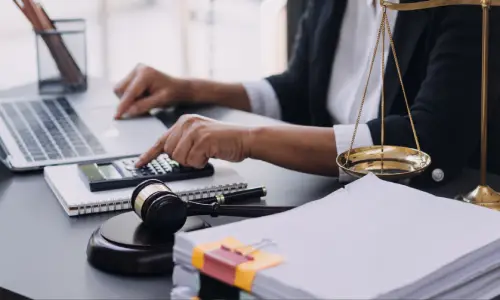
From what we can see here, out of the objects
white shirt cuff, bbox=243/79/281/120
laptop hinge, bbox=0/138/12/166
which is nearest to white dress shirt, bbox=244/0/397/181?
white shirt cuff, bbox=243/79/281/120

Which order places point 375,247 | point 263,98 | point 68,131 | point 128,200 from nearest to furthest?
point 375,247, point 128,200, point 68,131, point 263,98

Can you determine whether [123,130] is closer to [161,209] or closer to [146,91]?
[146,91]

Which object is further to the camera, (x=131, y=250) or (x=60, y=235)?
(x=60, y=235)

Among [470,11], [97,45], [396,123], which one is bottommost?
[97,45]

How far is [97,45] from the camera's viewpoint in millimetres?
3924

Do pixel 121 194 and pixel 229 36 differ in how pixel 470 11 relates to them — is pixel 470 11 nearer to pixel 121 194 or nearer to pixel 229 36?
pixel 121 194

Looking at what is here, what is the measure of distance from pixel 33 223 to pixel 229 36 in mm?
2914

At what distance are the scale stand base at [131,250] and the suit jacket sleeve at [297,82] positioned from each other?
1060mm

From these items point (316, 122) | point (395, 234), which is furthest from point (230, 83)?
point (395, 234)

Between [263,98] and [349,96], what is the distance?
23cm

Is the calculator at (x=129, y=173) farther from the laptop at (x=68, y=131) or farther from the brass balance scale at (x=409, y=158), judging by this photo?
the brass balance scale at (x=409, y=158)

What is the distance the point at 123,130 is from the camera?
175 cm

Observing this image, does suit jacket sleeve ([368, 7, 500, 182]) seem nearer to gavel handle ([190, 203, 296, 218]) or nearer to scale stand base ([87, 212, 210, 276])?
gavel handle ([190, 203, 296, 218])

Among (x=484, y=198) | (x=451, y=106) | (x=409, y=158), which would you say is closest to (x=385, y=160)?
(x=409, y=158)
